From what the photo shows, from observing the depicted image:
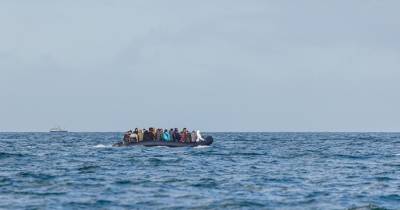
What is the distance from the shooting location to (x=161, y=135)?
239 feet

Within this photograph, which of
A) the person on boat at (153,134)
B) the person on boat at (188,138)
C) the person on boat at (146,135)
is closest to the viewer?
the person on boat at (153,134)

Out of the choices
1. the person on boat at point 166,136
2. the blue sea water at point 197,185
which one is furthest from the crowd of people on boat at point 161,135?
the blue sea water at point 197,185

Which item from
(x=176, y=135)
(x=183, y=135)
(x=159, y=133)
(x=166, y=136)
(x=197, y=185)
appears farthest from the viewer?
(x=159, y=133)

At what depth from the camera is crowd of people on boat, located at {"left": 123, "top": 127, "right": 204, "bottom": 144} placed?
7219 cm

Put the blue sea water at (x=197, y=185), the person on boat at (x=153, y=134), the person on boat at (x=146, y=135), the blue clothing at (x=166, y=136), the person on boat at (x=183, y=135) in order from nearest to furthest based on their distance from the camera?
the blue sea water at (x=197, y=185)
the blue clothing at (x=166, y=136)
the person on boat at (x=153, y=134)
the person on boat at (x=146, y=135)
the person on boat at (x=183, y=135)

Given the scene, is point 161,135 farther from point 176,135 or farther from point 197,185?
point 197,185

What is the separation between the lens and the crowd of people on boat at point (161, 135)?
237 feet

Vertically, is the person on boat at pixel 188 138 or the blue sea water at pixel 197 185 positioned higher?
the person on boat at pixel 188 138

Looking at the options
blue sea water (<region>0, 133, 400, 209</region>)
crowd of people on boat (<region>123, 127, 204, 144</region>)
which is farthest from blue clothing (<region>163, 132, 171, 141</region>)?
blue sea water (<region>0, 133, 400, 209</region>)

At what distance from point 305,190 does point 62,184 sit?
11008 mm

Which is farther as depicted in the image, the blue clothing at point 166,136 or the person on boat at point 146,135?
the person on boat at point 146,135

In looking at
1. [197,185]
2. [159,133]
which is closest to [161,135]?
[159,133]

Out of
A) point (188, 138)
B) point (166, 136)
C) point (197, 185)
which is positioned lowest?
point (197, 185)

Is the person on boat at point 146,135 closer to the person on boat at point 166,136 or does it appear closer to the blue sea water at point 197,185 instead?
the person on boat at point 166,136
